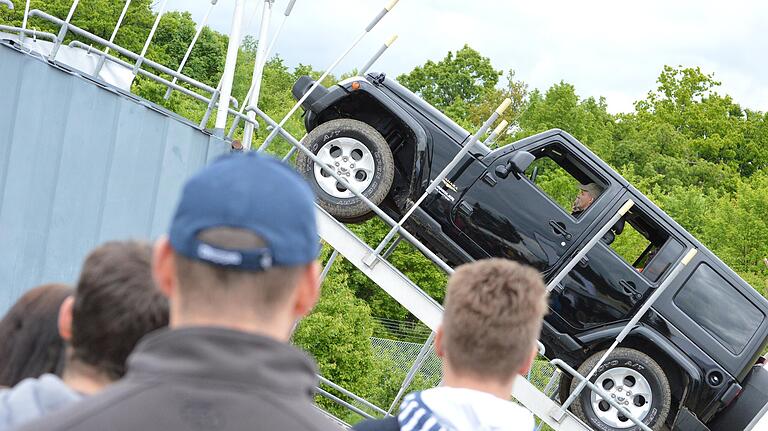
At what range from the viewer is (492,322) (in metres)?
2.66

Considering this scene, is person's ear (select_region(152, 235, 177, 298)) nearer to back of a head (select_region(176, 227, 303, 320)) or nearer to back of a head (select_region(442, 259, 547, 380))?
back of a head (select_region(176, 227, 303, 320))

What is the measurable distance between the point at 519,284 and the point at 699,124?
58848 mm

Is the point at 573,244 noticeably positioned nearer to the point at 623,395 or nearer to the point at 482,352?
the point at 623,395

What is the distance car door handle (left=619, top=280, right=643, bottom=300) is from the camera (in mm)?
9672

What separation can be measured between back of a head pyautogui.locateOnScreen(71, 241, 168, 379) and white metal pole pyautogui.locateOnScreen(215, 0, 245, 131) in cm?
542

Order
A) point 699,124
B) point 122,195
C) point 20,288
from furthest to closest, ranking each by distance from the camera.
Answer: point 699,124 → point 122,195 → point 20,288

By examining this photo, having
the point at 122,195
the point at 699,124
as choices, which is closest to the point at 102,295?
the point at 122,195

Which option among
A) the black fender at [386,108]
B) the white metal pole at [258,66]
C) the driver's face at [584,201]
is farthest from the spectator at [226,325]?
the driver's face at [584,201]

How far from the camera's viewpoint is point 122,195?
6.79 m

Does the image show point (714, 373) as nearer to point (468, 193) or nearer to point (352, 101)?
point (468, 193)

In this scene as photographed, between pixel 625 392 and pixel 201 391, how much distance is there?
8.31 metres

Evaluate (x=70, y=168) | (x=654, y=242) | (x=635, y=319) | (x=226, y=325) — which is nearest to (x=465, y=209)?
(x=635, y=319)

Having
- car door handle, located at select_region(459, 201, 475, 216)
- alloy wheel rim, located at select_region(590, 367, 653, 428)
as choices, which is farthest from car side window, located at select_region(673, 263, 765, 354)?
car door handle, located at select_region(459, 201, 475, 216)

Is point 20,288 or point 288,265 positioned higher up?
point 288,265
